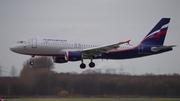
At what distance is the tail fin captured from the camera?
82.0 m

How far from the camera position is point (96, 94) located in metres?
90.7

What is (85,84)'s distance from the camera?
9169 cm

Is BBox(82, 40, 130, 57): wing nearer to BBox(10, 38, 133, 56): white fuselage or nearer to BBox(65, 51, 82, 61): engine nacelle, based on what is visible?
BBox(65, 51, 82, 61): engine nacelle

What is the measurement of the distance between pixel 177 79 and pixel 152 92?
5.26m

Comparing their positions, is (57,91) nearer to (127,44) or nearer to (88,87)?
(88,87)

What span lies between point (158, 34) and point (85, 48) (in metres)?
12.4

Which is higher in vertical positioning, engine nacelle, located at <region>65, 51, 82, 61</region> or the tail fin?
the tail fin

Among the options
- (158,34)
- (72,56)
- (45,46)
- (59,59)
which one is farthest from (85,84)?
(45,46)

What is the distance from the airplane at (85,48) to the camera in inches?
2945

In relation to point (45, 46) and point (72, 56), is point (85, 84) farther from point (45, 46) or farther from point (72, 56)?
point (45, 46)

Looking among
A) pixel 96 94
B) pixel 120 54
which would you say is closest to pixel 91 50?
pixel 120 54

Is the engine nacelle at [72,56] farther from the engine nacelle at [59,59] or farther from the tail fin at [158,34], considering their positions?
the tail fin at [158,34]

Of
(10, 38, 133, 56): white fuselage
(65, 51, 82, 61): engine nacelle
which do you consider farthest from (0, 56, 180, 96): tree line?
(65, 51, 82, 61): engine nacelle

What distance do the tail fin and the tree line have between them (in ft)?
33.8
